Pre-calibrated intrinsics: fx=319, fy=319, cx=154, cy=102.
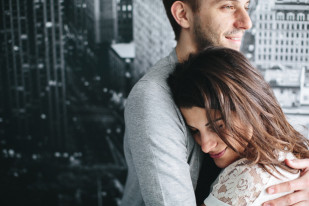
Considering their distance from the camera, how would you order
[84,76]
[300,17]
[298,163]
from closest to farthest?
1. [298,163]
2. [300,17]
3. [84,76]

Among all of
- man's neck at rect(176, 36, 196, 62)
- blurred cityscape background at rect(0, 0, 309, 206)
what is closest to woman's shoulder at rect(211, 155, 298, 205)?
man's neck at rect(176, 36, 196, 62)

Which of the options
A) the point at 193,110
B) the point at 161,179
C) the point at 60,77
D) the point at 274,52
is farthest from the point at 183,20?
the point at 60,77

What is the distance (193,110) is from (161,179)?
0.24 m

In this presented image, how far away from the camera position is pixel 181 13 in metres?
1.25

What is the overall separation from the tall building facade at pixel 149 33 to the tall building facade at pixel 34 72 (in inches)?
18.4

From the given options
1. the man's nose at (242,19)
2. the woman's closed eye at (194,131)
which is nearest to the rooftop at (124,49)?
the man's nose at (242,19)

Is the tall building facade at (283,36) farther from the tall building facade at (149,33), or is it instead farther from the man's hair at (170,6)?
the man's hair at (170,6)

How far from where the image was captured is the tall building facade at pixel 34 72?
77.7 inches

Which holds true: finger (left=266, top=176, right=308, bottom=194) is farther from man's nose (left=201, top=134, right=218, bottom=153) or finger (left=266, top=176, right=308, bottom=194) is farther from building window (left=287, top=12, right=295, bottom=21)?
building window (left=287, top=12, right=295, bottom=21)

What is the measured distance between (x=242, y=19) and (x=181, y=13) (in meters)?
0.23

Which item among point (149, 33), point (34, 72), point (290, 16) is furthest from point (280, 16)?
point (34, 72)

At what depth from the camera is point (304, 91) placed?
191 centimetres

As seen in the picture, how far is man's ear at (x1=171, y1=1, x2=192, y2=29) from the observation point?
1230 millimetres

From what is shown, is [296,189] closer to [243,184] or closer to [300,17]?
[243,184]
